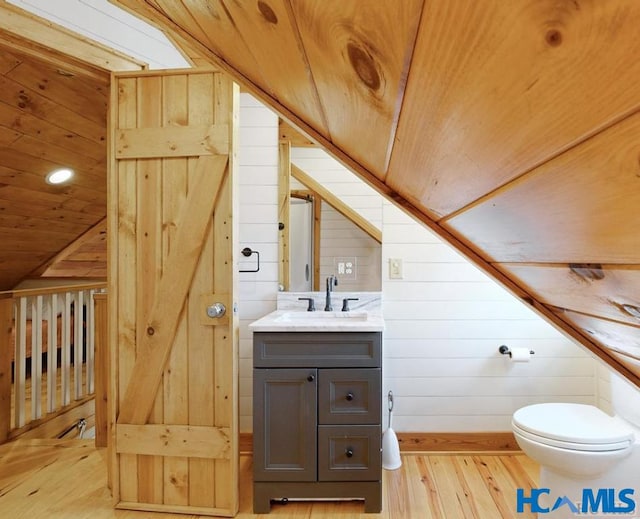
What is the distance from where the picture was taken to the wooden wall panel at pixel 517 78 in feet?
0.84

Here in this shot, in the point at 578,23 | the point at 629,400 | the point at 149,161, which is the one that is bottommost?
the point at 629,400

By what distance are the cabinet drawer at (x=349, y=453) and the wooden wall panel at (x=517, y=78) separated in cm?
150

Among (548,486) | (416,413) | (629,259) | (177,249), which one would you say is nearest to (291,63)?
(629,259)

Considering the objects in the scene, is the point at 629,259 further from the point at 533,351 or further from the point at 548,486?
the point at 533,351

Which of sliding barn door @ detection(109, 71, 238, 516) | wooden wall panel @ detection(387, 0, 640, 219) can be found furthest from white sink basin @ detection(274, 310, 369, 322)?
wooden wall panel @ detection(387, 0, 640, 219)

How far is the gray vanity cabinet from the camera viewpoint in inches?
67.7

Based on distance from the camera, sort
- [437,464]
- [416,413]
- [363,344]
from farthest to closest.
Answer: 1. [416,413]
2. [437,464]
3. [363,344]

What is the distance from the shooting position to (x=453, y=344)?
7.50ft

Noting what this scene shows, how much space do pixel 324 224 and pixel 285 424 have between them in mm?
1155

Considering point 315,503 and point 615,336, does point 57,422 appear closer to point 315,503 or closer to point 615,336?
point 315,503

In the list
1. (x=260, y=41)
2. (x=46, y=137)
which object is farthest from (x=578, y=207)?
(x=46, y=137)

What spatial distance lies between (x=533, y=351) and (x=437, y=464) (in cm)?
87

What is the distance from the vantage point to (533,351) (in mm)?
2242

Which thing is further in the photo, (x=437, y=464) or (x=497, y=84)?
(x=437, y=464)
